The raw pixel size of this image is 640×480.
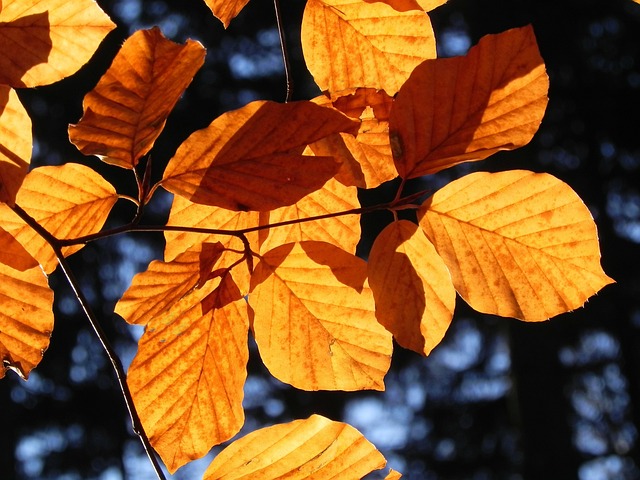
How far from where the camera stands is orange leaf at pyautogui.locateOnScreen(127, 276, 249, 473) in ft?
1.41

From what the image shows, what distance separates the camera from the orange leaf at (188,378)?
16.9 inches

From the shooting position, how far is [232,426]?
1.41 ft

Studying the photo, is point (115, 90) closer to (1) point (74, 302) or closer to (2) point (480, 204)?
(2) point (480, 204)

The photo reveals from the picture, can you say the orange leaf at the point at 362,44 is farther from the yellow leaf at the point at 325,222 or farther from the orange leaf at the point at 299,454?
the orange leaf at the point at 299,454

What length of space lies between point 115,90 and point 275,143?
0.25 ft

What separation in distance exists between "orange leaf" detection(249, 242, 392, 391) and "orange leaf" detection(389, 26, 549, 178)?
0.32 feet

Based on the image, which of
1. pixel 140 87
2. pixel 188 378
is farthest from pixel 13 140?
pixel 188 378

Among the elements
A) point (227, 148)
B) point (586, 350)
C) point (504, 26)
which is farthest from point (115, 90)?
point (586, 350)

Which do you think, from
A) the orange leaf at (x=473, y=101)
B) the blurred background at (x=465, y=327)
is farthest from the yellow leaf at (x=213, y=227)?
the blurred background at (x=465, y=327)

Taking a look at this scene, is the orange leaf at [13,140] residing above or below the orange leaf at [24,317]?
above

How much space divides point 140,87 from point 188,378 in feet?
0.63

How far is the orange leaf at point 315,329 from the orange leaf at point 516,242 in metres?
0.06

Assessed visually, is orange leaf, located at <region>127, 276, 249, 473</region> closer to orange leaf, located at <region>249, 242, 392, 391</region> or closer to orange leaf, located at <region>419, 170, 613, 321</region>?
orange leaf, located at <region>249, 242, 392, 391</region>

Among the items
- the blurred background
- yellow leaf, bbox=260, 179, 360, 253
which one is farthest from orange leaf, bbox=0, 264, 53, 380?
the blurred background
